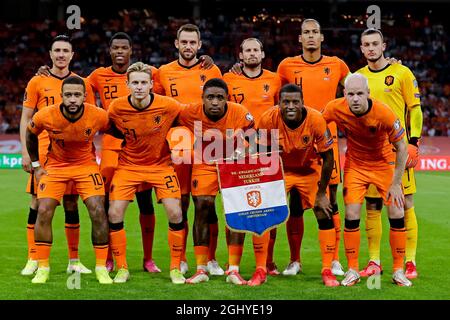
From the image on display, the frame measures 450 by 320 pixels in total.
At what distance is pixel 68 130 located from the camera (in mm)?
6738

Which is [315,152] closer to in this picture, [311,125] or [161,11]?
[311,125]

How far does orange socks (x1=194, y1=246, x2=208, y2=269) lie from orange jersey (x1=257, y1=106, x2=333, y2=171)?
1104 millimetres

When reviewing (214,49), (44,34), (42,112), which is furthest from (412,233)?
(44,34)

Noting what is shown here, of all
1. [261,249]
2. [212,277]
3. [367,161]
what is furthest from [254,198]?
[367,161]

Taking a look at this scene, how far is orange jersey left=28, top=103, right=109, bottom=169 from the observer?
6730mm

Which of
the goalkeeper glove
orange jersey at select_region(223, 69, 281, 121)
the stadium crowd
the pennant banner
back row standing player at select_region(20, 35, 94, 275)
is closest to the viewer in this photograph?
the pennant banner

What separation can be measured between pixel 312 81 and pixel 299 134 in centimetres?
97

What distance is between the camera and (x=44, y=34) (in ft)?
97.5

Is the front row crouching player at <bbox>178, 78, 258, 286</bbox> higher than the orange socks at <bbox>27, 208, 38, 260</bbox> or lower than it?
higher

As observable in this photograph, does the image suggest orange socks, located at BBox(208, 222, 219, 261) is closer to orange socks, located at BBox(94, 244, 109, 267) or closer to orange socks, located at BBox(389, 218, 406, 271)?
orange socks, located at BBox(94, 244, 109, 267)

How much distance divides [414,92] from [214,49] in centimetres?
2210

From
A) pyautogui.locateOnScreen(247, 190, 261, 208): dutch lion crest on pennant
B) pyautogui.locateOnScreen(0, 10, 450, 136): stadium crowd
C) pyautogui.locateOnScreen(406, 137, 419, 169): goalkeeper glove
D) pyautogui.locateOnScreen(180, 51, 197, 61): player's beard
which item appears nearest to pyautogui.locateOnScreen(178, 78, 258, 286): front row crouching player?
pyautogui.locateOnScreen(247, 190, 261, 208): dutch lion crest on pennant

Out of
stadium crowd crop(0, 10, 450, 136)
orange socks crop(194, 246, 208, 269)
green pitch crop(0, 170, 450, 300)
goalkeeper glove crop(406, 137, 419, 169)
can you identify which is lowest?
green pitch crop(0, 170, 450, 300)

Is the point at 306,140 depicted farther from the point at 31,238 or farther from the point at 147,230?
the point at 31,238
